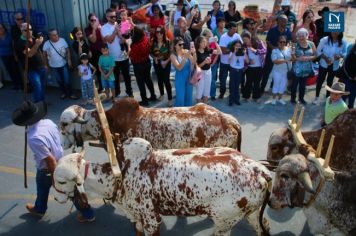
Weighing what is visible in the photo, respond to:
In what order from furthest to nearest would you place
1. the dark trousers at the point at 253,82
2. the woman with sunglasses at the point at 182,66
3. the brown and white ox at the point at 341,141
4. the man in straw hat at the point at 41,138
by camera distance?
the dark trousers at the point at 253,82 → the woman with sunglasses at the point at 182,66 → the brown and white ox at the point at 341,141 → the man in straw hat at the point at 41,138

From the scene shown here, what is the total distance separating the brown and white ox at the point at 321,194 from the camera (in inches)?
174

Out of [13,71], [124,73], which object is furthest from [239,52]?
[13,71]

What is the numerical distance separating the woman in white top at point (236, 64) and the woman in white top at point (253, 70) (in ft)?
0.53

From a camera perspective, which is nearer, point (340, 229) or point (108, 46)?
point (340, 229)

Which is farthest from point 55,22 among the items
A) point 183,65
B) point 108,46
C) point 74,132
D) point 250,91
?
point 250,91

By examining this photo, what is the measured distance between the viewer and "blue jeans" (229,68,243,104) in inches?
372

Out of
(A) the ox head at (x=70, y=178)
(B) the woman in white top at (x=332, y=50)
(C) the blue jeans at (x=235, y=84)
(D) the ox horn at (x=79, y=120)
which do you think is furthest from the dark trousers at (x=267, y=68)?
(A) the ox head at (x=70, y=178)

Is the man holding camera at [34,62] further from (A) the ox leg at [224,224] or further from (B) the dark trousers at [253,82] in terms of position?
(A) the ox leg at [224,224]

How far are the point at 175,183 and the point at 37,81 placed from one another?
6.08 meters

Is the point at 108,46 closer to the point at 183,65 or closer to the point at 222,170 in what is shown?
the point at 183,65

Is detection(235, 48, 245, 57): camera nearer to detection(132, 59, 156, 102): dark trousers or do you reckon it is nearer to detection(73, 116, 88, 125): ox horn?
detection(132, 59, 156, 102): dark trousers

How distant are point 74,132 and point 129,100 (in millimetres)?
1094

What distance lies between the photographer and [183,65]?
8.30 metres

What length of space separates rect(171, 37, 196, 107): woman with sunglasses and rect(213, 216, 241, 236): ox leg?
4.04m
